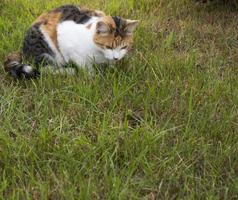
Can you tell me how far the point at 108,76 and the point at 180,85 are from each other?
0.51m

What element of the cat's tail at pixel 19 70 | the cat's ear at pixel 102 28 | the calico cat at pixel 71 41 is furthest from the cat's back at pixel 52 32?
the cat's ear at pixel 102 28

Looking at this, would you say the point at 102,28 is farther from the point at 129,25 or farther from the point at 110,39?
the point at 129,25

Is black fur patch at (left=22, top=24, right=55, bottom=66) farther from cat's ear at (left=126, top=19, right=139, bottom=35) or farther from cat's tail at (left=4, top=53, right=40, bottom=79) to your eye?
cat's ear at (left=126, top=19, right=139, bottom=35)

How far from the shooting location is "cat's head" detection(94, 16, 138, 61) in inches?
123

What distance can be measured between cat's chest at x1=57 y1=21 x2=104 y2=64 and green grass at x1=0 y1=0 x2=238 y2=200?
18 cm

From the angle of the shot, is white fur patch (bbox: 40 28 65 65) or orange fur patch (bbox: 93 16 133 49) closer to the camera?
orange fur patch (bbox: 93 16 133 49)

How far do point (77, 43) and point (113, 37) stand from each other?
0.31m

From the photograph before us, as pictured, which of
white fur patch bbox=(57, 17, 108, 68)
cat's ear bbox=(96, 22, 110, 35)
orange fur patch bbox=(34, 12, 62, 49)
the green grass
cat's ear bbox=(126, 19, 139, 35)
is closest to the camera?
the green grass

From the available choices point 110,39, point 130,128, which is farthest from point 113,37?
point 130,128

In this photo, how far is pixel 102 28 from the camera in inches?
122

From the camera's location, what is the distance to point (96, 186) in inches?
86.1

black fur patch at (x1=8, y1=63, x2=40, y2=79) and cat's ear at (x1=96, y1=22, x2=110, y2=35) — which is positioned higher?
cat's ear at (x1=96, y1=22, x2=110, y2=35)

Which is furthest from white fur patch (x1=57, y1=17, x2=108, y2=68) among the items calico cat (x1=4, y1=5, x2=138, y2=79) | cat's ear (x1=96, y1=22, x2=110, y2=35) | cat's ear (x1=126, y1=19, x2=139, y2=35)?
cat's ear (x1=126, y1=19, x2=139, y2=35)

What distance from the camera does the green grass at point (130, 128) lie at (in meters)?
2.23
